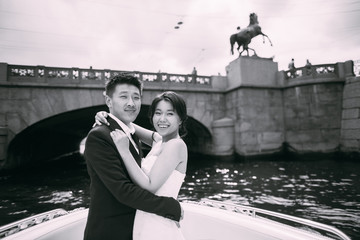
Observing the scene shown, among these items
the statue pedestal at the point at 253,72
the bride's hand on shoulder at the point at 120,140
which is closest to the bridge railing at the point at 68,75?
the statue pedestal at the point at 253,72

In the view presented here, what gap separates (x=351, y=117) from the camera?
33.8ft

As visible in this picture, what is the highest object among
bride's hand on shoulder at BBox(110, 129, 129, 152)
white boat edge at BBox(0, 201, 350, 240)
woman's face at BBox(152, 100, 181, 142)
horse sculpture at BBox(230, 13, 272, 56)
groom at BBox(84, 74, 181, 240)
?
horse sculpture at BBox(230, 13, 272, 56)

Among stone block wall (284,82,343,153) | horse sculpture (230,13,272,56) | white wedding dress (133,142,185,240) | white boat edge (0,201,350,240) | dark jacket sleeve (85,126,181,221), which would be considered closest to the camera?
dark jacket sleeve (85,126,181,221)

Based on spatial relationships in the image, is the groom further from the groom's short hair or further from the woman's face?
the woman's face

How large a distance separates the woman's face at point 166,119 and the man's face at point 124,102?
7.7 inches

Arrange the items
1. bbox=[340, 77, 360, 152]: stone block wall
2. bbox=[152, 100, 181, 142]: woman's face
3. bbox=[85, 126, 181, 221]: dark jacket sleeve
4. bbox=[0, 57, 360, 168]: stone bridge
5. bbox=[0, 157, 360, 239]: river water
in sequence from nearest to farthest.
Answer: bbox=[85, 126, 181, 221]: dark jacket sleeve, bbox=[152, 100, 181, 142]: woman's face, bbox=[0, 157, 360, 239]: river water, bbox=[0, 57, 360, 168]: stone bridge, bbox=[340, 77, 360, 152]: stone block wall

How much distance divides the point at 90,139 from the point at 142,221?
60cm

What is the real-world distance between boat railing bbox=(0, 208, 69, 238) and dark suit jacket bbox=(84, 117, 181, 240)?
1199mm

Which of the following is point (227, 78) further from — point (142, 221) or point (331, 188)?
point (142, 221)

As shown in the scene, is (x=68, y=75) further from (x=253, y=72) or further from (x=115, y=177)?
(x=115, y=177)

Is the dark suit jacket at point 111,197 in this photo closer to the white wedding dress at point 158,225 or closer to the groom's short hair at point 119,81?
the white wedding dress at point 158,225

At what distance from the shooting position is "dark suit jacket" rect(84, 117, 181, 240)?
3.67ft

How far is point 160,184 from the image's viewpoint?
1.28 meters

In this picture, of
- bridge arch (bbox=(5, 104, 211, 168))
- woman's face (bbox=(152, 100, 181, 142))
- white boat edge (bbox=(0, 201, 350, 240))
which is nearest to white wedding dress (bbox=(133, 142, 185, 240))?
woman's face (bbox=(152, 100, 181, 142))
